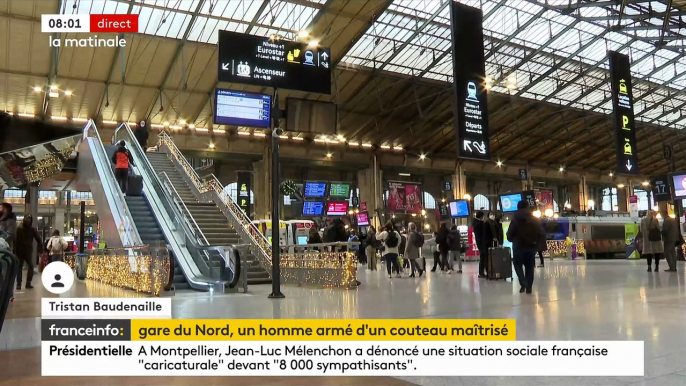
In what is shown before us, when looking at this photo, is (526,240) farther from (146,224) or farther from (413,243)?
(146,224)

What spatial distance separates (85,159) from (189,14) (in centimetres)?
932

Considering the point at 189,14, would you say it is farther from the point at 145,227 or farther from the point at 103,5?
the point at 145,227

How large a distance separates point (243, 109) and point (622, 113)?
1181 centimetres

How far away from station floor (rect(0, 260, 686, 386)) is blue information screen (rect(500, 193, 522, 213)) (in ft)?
45.2

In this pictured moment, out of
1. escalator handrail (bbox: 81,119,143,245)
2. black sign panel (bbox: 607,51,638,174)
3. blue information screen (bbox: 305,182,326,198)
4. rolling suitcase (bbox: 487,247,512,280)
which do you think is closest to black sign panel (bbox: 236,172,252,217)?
blue information screen (bbox: 305,182,326,198)

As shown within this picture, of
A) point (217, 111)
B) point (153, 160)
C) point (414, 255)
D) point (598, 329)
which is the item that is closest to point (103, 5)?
point (153, 160)

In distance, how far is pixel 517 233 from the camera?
27.7 feet

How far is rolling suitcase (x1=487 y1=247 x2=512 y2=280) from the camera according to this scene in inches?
456

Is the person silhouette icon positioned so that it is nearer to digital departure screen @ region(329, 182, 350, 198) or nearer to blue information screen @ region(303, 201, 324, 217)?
blue information screen @ region(303, 201, 324, 217)

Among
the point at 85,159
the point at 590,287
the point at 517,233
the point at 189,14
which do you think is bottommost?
the point at 590,287

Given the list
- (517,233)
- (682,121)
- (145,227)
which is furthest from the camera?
(682,121)

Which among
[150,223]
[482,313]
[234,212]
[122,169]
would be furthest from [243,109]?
[482,313]
